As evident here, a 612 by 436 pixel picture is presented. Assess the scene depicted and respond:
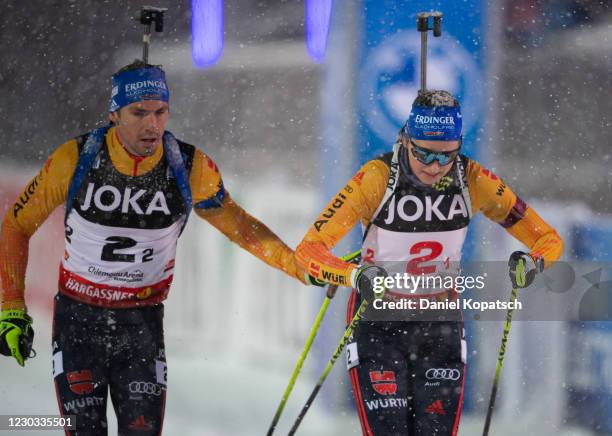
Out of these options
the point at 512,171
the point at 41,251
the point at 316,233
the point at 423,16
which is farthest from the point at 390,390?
the point at 41,251

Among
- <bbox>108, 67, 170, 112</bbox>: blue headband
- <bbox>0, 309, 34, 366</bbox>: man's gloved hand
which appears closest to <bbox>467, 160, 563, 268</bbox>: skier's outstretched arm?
<bbox>108, 67, 170, 112</bbox>: blue headband

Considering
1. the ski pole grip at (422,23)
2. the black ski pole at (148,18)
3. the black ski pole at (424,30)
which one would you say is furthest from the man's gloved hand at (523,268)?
the black ski pole at (148,18)

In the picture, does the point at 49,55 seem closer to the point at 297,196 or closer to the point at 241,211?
the point at 297,196

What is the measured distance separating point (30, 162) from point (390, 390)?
16.2 ft

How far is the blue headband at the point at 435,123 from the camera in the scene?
14.6 ft

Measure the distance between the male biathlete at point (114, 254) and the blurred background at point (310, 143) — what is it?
255 centimetres

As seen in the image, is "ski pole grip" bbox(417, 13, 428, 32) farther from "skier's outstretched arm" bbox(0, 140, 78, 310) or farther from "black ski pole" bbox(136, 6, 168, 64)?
"skier's outstretched arm" bbox(0, 140, 78, 310)

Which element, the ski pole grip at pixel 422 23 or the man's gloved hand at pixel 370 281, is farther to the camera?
the ski pole grip at pixel 422 23

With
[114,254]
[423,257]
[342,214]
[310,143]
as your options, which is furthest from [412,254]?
[310,143]

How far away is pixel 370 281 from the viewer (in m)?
4.27

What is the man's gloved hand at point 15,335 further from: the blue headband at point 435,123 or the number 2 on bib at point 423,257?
the blue headband at point 435,123

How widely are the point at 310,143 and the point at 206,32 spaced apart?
117cm

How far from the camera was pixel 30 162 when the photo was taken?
8414 mm

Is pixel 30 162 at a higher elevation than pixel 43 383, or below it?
higher
